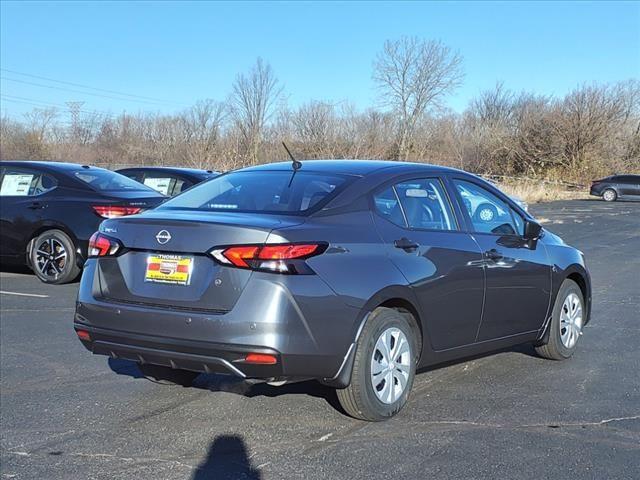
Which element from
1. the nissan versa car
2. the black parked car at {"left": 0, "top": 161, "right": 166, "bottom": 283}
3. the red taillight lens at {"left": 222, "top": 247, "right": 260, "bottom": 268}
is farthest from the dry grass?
the red taillight lens at {"left": 222, "top": 247, "right": 260, "bottom": 268}

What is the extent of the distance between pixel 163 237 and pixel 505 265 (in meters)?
2.62

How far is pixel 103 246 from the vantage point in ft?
14.4

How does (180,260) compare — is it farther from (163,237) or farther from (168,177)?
(168,177)

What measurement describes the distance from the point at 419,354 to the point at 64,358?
3057 mm

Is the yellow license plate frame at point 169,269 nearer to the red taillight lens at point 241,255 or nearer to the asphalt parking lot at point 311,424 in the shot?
the red taillight lens at point 241,255

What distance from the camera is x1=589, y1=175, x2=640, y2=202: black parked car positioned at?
1521 inches

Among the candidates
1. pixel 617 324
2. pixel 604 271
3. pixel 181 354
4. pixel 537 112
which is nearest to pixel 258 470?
pixel 181 354

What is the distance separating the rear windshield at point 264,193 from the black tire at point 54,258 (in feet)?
15.8

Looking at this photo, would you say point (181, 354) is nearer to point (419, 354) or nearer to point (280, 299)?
point (280, 299)

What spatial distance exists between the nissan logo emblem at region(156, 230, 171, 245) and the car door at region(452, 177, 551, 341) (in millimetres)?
2240

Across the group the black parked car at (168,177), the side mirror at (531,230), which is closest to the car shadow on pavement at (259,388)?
the side mirror at (531,230)

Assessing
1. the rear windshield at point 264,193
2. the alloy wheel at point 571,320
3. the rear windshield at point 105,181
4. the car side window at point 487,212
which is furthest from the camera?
the rear windshield at point 105,181

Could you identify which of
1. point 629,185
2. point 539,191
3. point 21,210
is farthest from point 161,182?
point 629,185

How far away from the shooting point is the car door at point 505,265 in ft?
17.1
